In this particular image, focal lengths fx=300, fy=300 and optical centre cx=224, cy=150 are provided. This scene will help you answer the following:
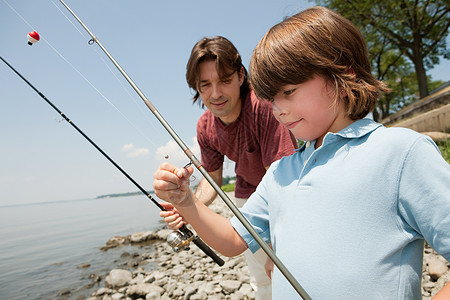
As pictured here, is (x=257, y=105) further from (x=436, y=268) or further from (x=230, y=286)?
(x=230, y=286)

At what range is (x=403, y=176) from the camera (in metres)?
0.95

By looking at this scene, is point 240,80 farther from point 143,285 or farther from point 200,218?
point 143,285

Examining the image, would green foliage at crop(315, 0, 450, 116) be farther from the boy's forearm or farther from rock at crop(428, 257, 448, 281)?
the boy's forearm

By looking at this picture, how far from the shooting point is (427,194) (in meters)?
0.89

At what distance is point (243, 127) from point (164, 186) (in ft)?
4.14

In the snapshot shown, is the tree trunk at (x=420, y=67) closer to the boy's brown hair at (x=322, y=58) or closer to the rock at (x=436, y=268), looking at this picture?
the rock at (x=436, y=268)

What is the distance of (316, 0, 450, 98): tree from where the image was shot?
14.7 meters

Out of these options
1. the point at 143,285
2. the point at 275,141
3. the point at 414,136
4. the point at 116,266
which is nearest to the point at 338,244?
the point at 414,136

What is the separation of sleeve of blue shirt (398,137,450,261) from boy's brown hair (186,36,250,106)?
1722mm

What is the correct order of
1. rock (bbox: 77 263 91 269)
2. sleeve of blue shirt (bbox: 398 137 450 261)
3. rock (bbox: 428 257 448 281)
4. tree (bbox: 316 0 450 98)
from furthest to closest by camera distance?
tree (bbox: 316 0 450 98) → rock (bbox: 77 263 91 269) → rock (bbox: 428 257 448 281) → sleeve of blue shirt (bbox: 398 137 450 261)

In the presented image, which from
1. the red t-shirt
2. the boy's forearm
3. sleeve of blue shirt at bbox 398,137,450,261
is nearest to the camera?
sleeve of blue shirt at bbox 398,137,450,261

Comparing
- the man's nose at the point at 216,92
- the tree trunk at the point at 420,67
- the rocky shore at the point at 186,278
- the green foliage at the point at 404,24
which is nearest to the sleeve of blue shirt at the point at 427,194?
the man's nose at the point at 216,92

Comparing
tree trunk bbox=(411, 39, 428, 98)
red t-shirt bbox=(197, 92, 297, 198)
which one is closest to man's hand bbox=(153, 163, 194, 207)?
red t-shirt bbox=(197, 92, 297, 198)

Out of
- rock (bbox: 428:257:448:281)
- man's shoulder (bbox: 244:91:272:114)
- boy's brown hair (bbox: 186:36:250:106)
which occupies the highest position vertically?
boy's brown hair (bbox: 186:36:250:106)
